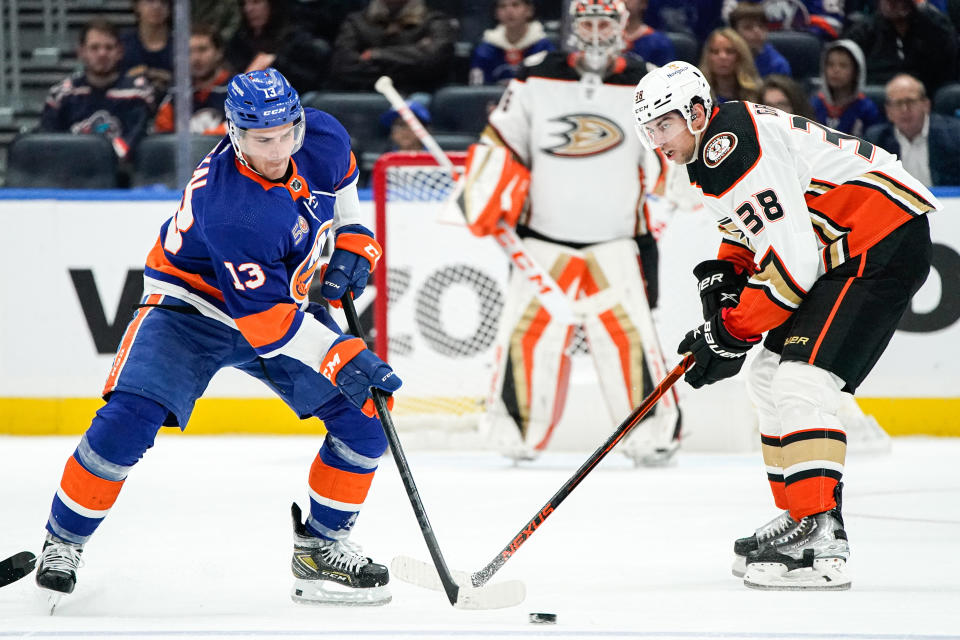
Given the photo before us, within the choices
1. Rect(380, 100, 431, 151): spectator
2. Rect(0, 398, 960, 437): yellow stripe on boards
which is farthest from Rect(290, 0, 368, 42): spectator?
Rect(0, 398, 960, 437): yellow stripe on boards

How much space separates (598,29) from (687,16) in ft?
5.59

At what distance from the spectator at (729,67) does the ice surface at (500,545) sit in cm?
142

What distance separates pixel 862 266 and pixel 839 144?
0.26 m

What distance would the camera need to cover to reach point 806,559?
2861 millimetres

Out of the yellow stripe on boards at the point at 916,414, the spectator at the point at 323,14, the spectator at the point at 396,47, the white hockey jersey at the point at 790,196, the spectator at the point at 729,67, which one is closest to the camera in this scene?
the white hockey jersey at the point at 790,196

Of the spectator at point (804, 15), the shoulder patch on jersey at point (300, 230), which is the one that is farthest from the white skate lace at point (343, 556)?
the spectator at point (804, 15)

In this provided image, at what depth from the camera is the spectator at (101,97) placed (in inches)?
233

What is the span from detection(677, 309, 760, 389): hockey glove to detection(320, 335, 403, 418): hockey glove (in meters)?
0.65

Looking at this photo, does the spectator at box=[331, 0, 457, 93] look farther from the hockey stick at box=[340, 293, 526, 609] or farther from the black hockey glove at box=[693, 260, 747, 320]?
the hockey stick at box=[340, 293, 526, 609]

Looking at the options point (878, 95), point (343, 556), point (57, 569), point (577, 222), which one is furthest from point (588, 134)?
point (57, 569)

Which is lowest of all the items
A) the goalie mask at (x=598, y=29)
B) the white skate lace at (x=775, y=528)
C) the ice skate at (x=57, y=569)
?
the ice skate at (x=57, y=569)

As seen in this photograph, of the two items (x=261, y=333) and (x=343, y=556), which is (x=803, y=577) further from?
(x=261, y=333)

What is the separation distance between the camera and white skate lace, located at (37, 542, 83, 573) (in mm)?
2711

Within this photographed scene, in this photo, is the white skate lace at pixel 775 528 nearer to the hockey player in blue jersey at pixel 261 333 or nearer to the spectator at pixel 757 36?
the hockey player in blue jersey at pixel 261 333
